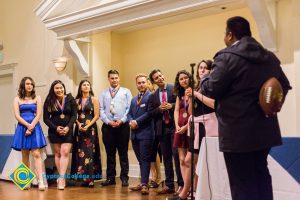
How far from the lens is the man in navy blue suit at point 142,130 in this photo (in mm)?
4512

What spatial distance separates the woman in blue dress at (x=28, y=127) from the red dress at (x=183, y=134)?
6.19 ft

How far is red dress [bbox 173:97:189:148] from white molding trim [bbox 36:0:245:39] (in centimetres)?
99

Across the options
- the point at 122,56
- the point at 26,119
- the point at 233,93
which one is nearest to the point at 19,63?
the point at 122,56

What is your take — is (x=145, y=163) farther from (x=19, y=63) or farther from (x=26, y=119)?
(x=19, y=63)

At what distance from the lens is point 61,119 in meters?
5.19

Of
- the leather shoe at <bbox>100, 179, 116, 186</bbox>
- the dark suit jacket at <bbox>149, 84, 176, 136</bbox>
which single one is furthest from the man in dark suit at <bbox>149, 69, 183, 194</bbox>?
the leather shoe at <bbox>100, 179, 116, 186</bbox>

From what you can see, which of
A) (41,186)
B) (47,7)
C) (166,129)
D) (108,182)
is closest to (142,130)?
(166,129)

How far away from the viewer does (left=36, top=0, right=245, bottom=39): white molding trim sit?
438 cm

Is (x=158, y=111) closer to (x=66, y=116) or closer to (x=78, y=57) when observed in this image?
(x=66, y=116)

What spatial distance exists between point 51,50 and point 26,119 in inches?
71.7

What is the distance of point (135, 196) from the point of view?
4.40 metres

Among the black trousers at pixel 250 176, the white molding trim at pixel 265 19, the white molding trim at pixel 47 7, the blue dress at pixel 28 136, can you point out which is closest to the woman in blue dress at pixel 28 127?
the blue dress at pixel 28 136

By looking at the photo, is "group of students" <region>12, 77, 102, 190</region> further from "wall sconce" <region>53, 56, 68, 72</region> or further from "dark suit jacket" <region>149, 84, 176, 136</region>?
"wall sconce" <region>53, 56, 68, 72</region>

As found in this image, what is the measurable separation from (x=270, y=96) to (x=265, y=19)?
7.08ft
